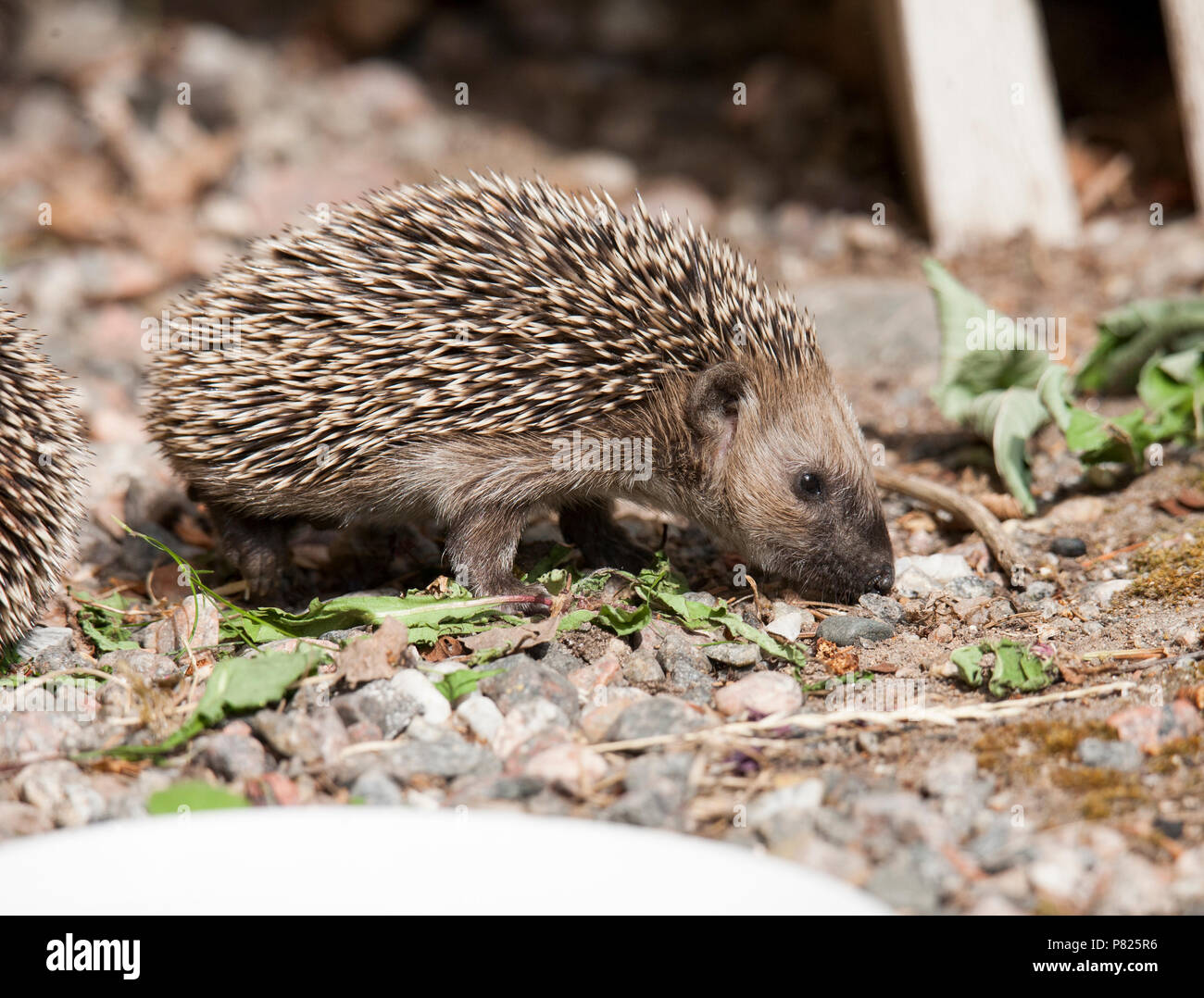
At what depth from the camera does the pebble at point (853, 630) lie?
5957mm

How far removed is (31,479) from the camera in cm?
563

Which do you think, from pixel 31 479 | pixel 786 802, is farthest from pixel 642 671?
pixel 31 479

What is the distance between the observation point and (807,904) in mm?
3486

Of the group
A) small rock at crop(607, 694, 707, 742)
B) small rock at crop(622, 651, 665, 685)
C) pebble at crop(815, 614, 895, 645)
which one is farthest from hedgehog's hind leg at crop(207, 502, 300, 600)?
pebble at crop(815, 614, 895, 645)

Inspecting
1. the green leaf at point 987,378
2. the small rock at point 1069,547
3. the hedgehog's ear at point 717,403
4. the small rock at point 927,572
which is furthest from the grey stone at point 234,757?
the green leaf at point 987,378

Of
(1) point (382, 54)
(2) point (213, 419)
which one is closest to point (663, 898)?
(2) point (213, 419)

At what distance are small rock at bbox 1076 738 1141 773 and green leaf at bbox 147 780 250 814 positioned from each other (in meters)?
3.13

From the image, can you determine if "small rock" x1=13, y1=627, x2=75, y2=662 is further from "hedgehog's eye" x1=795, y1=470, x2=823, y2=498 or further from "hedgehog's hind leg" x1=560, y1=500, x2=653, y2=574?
"hedgehog's eye" x1=795, y1=470, x2=823, y2=498

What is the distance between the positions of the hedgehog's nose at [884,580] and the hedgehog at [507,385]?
0.03 m

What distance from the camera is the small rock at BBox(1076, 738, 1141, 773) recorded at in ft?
14.7

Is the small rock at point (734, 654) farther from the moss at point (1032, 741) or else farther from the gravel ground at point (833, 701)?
the moss at point (1032, 741)

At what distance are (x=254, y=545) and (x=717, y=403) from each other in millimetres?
2675

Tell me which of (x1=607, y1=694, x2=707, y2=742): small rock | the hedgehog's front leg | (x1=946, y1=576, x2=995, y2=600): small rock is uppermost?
the hedgehog's front leg

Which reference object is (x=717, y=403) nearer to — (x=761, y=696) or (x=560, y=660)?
(x=560, y=660)
